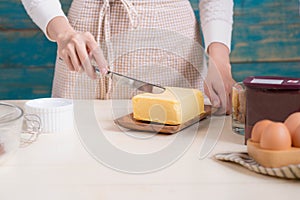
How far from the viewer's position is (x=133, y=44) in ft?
5.09

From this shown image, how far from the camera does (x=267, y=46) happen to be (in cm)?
212

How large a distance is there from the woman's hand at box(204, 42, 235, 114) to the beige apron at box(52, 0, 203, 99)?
6 centimetres

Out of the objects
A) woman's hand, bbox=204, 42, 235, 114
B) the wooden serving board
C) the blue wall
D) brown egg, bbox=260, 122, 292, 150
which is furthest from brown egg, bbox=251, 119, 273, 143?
the blue wall

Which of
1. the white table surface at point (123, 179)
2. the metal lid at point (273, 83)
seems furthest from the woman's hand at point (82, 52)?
the metal lid at point (273, 83)

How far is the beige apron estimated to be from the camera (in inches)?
59.5

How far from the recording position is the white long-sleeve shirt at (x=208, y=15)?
1479 millimetres

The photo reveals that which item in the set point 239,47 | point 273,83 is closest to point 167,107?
point 273,83

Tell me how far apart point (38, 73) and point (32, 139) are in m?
1.09

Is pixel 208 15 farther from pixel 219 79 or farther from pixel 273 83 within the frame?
pixel 273 83

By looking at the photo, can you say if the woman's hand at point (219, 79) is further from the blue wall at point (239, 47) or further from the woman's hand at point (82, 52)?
the blue wall at point (239, 47)

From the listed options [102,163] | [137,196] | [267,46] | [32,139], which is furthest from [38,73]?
[137,196]

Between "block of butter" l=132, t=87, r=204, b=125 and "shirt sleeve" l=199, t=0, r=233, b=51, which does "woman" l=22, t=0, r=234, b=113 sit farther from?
"block of butter" l=132, t=87, r=204, b=125

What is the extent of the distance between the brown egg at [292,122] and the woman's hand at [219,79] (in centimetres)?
35

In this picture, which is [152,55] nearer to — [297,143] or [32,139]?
[32,139]
